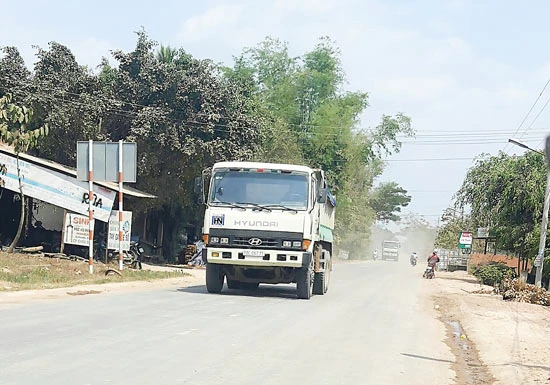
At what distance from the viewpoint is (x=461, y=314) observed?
17.5 metres

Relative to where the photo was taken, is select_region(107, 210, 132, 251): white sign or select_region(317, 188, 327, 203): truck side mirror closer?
select_region(317, 188, 327, 203): truck side mirror

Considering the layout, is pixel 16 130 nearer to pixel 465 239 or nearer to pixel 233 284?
pixel 233 284

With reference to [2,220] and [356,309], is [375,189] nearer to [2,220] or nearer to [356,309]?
[2,220]

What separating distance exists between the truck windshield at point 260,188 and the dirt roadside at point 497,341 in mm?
4324

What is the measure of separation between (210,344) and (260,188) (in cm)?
776

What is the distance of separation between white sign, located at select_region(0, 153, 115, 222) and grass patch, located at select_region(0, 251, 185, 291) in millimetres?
1900

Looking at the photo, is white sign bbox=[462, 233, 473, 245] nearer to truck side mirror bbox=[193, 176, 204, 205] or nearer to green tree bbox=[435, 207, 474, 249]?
green tree bbox=[435, 207, 474, 249]

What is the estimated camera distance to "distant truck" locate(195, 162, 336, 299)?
16578 mm

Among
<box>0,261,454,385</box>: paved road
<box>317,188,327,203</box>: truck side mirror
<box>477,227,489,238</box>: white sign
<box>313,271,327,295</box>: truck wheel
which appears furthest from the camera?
<box>477,227,489,238</box>: white sign

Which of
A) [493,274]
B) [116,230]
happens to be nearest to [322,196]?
[116,230]

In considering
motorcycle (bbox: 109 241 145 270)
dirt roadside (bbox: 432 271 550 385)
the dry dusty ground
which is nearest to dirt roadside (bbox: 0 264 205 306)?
the dry dusty ground

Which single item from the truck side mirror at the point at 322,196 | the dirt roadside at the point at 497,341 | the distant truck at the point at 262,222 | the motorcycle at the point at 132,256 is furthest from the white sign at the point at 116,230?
the dirt roadside at the point at 497,341

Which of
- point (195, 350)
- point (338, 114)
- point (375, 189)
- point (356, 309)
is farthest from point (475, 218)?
point (375, 189)

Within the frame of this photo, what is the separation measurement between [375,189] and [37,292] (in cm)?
8654
